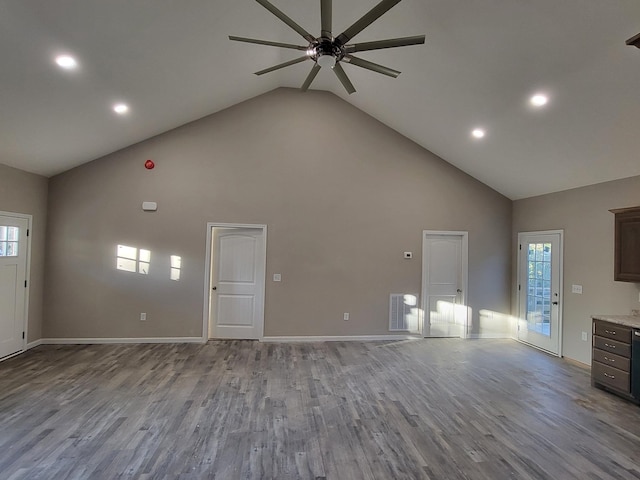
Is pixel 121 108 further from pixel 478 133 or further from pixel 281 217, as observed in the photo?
pixel 478 133

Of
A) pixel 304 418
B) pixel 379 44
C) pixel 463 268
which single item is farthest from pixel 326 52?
pixel 463 268

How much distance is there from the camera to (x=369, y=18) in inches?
82.6

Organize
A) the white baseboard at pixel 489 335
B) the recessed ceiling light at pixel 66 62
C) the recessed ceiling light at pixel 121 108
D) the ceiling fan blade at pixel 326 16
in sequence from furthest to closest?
the white baseboard at pixel 489 335
the recessed ceiling light at pixel 121 108
the recessed ceiling light at pixel 66 62
the ceiling fan blade at pixel 326 16

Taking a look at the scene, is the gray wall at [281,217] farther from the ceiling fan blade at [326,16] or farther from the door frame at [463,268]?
the ceiling fan blade at [326,16]

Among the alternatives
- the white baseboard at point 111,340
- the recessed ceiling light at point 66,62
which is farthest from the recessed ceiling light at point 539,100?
the white baseboard at point 111,340

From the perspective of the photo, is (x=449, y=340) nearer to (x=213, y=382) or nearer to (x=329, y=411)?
(x=329, y=411)

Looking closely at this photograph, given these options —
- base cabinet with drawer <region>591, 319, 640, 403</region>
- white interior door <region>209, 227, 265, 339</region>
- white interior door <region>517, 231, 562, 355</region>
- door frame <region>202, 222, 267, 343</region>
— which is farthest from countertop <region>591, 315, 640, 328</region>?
white interior door <region>209, 227, 265, 339</region>

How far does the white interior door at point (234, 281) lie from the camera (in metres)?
5.77

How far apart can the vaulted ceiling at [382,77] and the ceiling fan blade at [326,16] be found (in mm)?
1587

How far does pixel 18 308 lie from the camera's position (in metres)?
4.74

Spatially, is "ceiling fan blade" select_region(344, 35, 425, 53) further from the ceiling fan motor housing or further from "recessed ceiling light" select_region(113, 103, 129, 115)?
"recessed ceiling light" select_region(113, 103, 129, 115)

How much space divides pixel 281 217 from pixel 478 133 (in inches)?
129

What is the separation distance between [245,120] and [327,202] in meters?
1.95

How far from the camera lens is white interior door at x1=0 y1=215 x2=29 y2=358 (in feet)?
14.6
